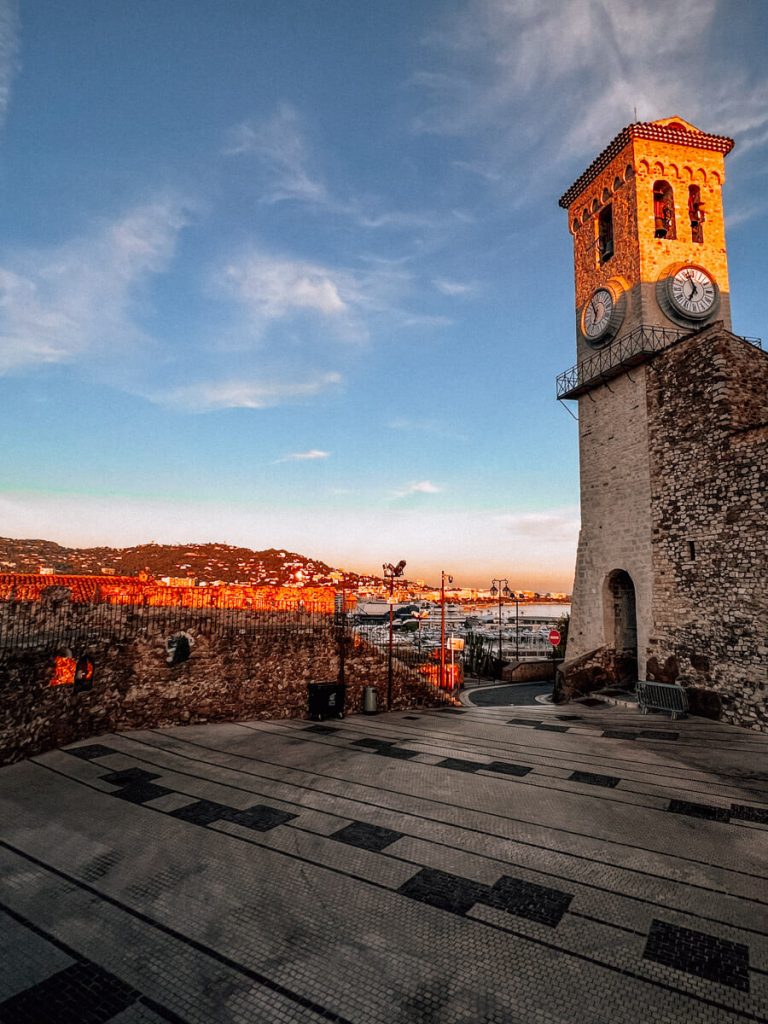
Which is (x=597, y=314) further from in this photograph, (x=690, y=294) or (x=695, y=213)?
(x=695, y=213)

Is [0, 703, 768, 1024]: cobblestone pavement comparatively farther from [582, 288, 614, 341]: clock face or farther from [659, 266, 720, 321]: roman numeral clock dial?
[582, 288, 614, 341]: clock face

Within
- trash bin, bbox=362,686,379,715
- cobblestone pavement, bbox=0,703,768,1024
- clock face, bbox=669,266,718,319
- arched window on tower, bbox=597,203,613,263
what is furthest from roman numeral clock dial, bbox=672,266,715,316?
trash bin, bbox=362,686,379,715

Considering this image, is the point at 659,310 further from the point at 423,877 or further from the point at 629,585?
the point at 423,877

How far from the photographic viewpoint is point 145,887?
17.7 ft

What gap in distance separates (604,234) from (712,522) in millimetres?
14514

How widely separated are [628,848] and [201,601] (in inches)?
417

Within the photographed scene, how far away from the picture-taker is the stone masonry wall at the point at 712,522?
1366cm

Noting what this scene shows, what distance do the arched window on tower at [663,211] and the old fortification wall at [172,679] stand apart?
63.8 feet

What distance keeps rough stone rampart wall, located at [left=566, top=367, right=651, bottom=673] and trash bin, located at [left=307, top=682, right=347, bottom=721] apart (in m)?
10.2

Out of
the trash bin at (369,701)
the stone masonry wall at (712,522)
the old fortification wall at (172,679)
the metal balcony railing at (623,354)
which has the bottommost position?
the trash bin at (369,701)

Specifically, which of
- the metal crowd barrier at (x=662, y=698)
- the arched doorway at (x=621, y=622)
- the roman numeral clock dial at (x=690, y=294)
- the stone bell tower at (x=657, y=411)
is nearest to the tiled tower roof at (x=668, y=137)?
the stone bell tower at (x=657, y=411)

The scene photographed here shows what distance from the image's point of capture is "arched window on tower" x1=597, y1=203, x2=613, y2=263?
22094 millimetres

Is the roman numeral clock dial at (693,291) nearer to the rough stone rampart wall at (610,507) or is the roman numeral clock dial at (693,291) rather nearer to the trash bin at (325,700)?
the rough stone rampart wall at (610,507)

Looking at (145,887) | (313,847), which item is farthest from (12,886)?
(313,847)
